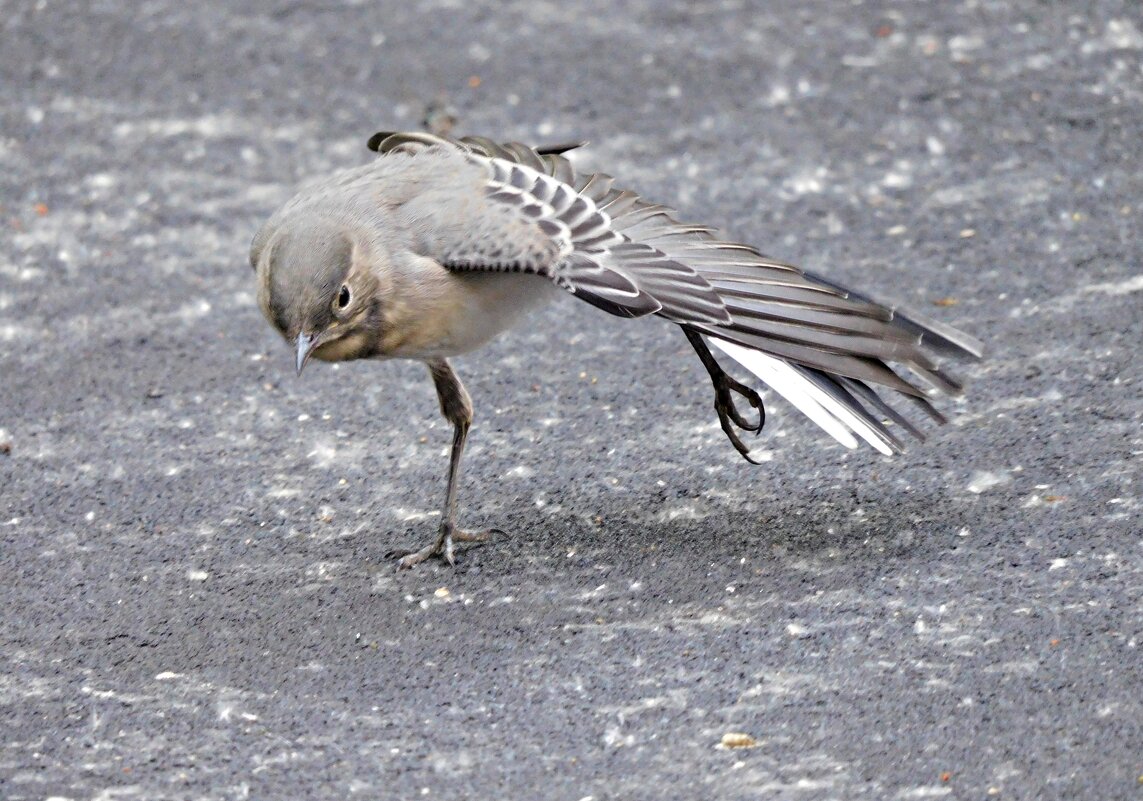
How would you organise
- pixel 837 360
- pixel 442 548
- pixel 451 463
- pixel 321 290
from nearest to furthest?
pixel 321 290 → pixel 837 360 → pixel 442 548 → pixel 451 463

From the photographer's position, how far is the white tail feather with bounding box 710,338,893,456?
5750 mm

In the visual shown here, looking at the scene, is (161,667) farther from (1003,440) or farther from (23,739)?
(1003,440)

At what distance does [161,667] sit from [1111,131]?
6158 mm

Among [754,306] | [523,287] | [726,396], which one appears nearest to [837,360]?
[754,306]

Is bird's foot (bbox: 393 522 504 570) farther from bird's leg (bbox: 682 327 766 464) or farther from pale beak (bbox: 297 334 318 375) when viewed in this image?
bird's leg (bbox: 682 327 766 464)

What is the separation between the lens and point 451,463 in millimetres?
6160

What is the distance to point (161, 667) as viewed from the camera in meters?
5.42

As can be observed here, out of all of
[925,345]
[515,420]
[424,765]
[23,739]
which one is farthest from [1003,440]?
[23,739]

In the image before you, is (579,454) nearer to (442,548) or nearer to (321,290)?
(442,548)

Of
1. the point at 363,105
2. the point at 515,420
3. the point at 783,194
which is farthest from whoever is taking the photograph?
the point at 363,105

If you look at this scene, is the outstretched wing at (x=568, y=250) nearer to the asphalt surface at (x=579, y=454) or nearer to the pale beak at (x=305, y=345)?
the pale beak at (x=305, y=345)

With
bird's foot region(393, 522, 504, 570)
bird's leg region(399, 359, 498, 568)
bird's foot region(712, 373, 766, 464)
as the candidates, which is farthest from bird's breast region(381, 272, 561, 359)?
bird's foot region(712, 373, 766, 464)

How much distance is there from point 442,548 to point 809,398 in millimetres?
1504

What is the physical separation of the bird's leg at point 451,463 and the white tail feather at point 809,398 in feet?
3.57
